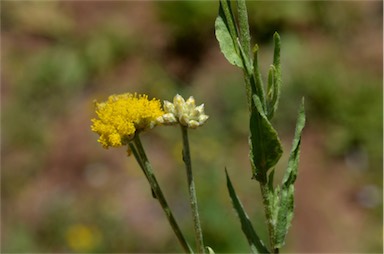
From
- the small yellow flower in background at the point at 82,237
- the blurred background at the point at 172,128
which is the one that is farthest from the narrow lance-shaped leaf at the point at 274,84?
the small yellow flower in background at the point at 82,237

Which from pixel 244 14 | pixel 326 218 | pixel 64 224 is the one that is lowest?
pixel 326 218

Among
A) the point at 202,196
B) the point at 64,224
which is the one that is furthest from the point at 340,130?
the point at 64,224

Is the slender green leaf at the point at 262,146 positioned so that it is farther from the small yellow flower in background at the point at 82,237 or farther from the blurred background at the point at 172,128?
the small yellow flower in background at the point at 82,237

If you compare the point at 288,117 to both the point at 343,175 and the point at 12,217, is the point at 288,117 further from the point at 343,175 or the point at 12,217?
the point at 12,217

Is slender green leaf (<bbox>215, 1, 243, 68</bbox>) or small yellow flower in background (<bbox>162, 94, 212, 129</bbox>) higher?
slender green leaf (<bbox>215, 1, 243, 68</bbox>)

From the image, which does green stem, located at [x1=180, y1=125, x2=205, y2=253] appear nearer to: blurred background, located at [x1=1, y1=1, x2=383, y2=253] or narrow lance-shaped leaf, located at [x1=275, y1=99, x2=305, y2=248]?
narrow lance-shaped leaf, located at [x1=275, y1=99, x2=305, y2=248]

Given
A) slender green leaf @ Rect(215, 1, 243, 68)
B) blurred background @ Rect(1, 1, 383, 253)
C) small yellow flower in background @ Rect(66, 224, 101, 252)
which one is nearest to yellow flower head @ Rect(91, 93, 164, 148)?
slender green leaf @ Rect(215, 1, 243, 68)

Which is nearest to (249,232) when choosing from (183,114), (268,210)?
(268,210)
